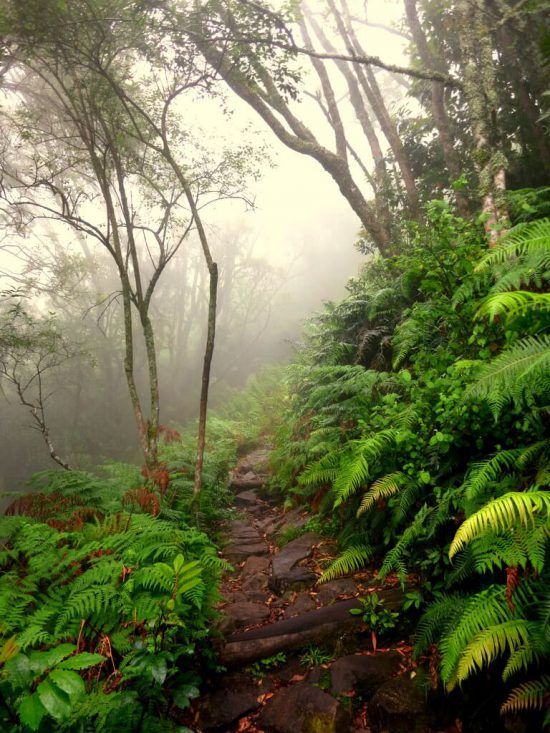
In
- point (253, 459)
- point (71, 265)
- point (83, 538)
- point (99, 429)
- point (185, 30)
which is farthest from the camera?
point (99, 429)

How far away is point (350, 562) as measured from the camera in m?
3.73

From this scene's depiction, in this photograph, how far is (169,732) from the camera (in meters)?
2.17

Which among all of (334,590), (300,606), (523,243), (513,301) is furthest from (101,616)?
(523,243)

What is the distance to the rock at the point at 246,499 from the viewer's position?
717 centimetres

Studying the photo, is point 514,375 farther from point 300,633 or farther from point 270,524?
point 270,524

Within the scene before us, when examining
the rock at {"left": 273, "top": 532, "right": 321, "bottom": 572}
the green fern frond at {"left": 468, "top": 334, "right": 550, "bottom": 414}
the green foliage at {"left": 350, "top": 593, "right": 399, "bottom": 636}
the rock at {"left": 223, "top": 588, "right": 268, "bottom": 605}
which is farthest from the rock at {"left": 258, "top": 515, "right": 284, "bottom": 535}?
the green fern frond at {"left": 468, "top": 334, "right": 550, "bottom": 414}

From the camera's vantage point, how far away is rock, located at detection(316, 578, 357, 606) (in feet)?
11.9

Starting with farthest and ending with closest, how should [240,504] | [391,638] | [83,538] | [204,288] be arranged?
[204,288]
[240,504]
[83,538]
[391,638]

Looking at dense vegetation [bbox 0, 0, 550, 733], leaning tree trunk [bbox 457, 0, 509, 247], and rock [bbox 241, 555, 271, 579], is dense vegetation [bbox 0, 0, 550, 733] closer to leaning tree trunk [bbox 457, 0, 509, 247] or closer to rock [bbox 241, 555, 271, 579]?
leaning tree trunk [bbox 457, 0, 509, 247]

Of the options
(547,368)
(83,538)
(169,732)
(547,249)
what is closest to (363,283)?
(547,249)

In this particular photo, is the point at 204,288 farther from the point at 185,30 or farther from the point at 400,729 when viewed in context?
the point at 400,729

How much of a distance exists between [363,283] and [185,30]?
5549 millimetres

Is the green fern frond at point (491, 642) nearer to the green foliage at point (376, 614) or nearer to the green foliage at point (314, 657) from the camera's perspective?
the green foliage at point (376, 614)

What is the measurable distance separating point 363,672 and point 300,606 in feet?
3.20
